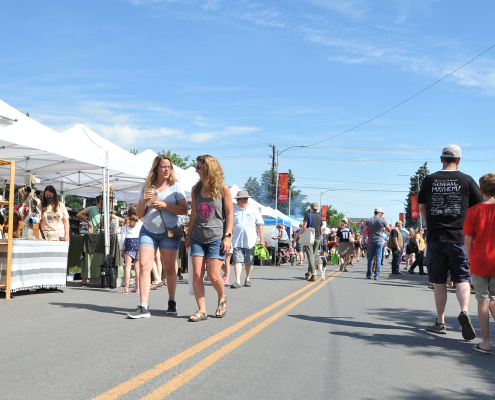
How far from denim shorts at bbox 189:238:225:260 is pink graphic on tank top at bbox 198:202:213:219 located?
1.03 ft

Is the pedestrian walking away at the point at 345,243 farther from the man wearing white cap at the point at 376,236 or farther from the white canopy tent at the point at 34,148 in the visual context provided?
the white canopy tent at the point at 34,148

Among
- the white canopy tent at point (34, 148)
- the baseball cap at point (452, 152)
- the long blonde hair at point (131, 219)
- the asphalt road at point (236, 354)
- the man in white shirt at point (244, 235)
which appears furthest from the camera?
the man in white shirt at point (244, 235)

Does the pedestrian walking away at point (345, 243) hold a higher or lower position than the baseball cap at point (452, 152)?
lower

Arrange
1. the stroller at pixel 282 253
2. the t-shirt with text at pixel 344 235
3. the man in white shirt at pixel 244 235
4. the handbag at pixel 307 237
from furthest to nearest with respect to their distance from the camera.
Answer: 1. the stroller at pixel 282 253
2. the t-shirt with text at pixel 344 235
3. the handbag at pixel 307 237
4. the man in white shirt at pixel 244 235

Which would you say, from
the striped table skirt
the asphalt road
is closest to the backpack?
the asphalt road

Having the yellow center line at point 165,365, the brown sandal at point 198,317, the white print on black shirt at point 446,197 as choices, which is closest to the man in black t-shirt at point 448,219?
the white print on black shirt at point 446,197

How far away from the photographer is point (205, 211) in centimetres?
677

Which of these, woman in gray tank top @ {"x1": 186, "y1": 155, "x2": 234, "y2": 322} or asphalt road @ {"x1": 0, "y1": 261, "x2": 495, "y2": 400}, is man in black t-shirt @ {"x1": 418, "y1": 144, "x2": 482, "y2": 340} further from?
A: woman in gray tank top @ {"x1": 186, "y1": 155, "x2": 234, "y2": 322}

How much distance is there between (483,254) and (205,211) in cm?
306

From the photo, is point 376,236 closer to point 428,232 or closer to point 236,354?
point 428,232

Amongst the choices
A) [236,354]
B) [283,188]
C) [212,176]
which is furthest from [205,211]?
[283,188]

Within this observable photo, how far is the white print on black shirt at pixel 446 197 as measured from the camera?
616 centimetres

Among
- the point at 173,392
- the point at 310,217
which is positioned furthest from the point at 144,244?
the point at 310,217

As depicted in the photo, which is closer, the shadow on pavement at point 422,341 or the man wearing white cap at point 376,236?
the shadow on pavement at point 422,341
